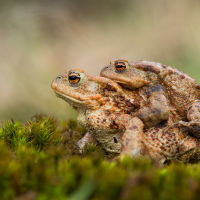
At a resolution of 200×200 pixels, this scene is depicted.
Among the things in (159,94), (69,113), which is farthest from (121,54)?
(159,94)

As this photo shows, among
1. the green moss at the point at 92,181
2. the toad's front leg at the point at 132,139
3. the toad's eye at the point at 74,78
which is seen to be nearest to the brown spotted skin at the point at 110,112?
the toad's eye at the point at 74,78

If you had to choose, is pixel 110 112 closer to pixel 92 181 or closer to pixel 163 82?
pixel 163 82

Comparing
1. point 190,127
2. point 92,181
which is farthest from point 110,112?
point 92,181

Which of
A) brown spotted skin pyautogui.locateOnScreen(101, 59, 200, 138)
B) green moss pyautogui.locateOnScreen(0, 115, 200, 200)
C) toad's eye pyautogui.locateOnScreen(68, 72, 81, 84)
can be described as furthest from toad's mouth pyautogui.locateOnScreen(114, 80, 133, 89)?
green moss pyautogui.locateOnScreen(0, 115, 200, 200)

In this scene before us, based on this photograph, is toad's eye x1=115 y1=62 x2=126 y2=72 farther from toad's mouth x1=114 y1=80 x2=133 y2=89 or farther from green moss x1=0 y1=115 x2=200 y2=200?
green moss x1=0 y1=115 x2=200 y2=200

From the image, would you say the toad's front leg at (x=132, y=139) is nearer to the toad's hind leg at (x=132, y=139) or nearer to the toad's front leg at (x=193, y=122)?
the toad's hind leg at (x=132, y=139)

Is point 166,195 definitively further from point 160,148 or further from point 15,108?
point 15,108
